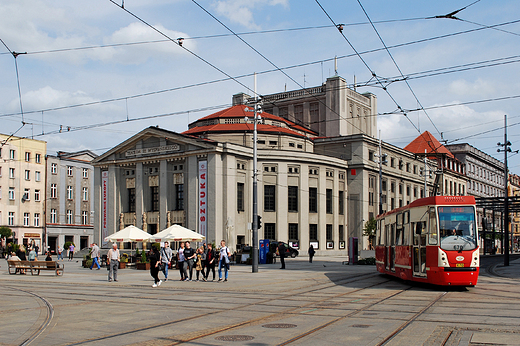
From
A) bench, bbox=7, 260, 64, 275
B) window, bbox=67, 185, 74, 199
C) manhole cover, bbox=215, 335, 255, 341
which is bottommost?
bench, bbox=7, 260, 64, 275

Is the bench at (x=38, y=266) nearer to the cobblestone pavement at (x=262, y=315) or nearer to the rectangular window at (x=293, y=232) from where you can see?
the cobblestone pavement at (x=262, y=315)

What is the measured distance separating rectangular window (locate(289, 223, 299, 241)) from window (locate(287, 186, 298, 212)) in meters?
1.60

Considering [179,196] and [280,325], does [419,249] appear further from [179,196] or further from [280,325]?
[179,196]

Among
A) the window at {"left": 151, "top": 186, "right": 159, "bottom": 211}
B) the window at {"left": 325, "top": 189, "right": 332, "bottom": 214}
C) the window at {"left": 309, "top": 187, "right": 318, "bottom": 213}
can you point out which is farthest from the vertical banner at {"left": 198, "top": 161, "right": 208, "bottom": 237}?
the window at {"left": 325, "top": 189, "right": 332, "bottom": 214}

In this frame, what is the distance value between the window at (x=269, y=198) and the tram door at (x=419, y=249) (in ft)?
124

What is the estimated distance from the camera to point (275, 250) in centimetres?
4881

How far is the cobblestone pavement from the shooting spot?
9.49 metres

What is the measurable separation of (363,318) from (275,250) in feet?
122

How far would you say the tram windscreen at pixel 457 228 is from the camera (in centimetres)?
1802

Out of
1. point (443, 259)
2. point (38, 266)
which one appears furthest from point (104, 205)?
point (443, 259)

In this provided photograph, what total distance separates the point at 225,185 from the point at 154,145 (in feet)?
33.5

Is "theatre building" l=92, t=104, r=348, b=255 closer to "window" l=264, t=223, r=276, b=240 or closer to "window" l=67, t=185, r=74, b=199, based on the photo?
"window" l=264, t=223, r=276, b=240

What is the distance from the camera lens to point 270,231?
56.8 m

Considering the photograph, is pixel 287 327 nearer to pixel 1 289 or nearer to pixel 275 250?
pixel 1 289
